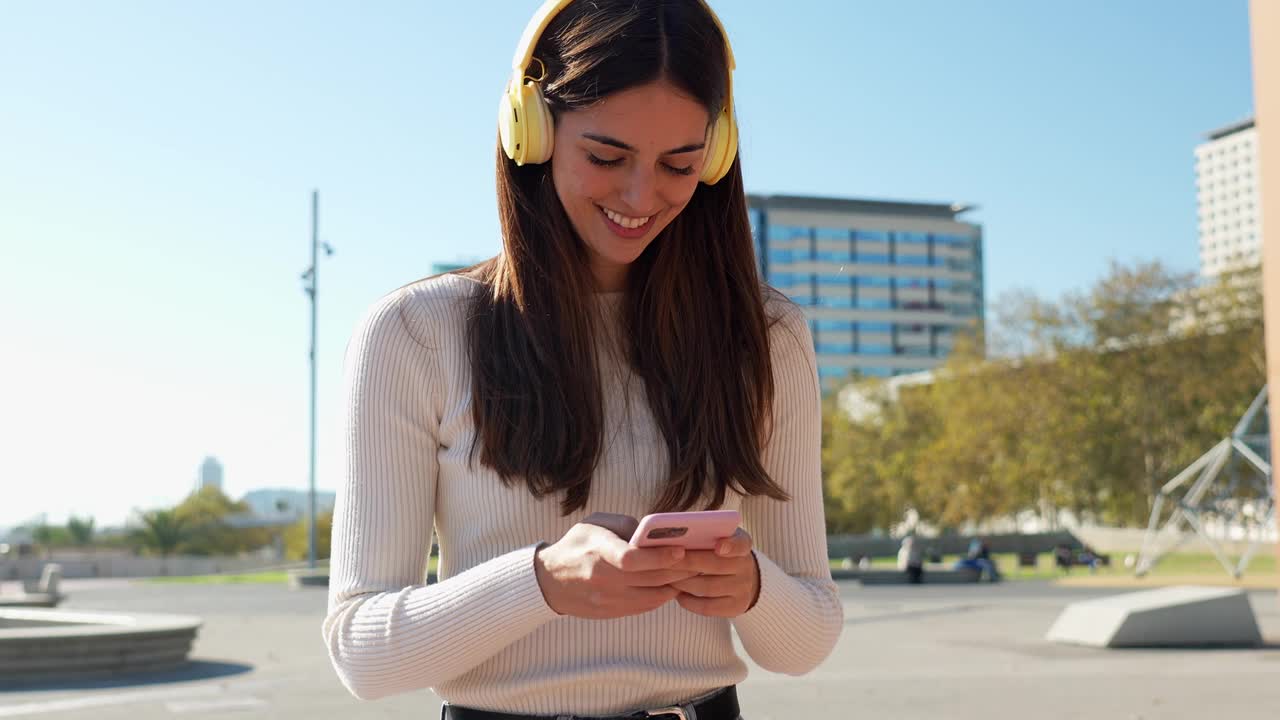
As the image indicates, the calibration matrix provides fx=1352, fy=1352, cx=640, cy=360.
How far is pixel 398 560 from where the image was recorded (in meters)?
2.05

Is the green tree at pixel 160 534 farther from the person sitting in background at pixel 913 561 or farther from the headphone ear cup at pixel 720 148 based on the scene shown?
the headphone ear cup at pixel 720 148

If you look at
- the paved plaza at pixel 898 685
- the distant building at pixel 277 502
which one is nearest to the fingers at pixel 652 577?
the paved plaza at pixel 898 685

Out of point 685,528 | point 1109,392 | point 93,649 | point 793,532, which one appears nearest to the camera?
point 685,528

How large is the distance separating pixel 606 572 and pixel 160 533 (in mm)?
58683

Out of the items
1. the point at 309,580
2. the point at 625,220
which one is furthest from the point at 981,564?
the point at 625,220

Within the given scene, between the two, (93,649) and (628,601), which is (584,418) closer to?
(628,601)

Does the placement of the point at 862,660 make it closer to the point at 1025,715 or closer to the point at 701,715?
the point at 1025,715

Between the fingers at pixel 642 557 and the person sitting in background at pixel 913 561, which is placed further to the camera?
the person sitting in background at pixel 913 561

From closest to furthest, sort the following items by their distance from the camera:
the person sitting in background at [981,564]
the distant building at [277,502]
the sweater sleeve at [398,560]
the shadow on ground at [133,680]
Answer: the sweater sleeve at [398,560] → the shadow on ground at [133,680] → the person sitting in background at [981,564] → the distant building at [277,502]

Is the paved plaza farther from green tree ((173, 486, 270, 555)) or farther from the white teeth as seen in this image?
green tree ((173, 486, 270, 555))

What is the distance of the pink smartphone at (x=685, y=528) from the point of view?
66.8 inches

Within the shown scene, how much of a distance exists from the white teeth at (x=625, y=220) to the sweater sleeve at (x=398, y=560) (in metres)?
0.36

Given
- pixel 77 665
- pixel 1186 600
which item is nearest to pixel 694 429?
pixel 77 665

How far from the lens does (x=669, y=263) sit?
2.31 meters
